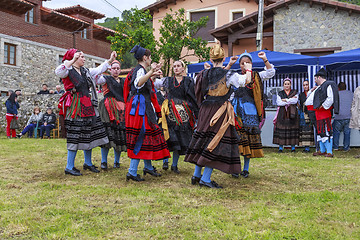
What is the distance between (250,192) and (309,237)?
4.90ft

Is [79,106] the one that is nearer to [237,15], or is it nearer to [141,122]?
[141,122]

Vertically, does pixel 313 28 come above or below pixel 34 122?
above

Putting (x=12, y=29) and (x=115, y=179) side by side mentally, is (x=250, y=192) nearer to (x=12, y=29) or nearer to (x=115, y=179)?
(x=115, y=179)

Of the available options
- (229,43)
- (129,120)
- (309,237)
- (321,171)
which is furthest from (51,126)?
(309,237)

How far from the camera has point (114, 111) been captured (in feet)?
18.4

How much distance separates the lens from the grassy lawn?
278cm

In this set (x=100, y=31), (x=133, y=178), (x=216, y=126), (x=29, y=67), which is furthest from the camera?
(x=100, y=31)

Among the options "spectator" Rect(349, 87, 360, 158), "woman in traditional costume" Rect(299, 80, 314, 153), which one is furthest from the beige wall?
"spectator" Rect(349, 87, 360, 158)

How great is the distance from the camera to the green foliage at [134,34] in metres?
17.1

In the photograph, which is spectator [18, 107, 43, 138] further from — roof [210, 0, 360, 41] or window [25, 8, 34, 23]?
window [25, 8, 34, 23]

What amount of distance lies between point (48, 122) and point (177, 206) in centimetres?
1119

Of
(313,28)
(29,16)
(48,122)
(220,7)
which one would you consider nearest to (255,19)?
(313,28)

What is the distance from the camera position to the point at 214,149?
4211 mm

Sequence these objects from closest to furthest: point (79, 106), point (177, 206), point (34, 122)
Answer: point (177, 206) → point (79, 106) → point (34, 122)
